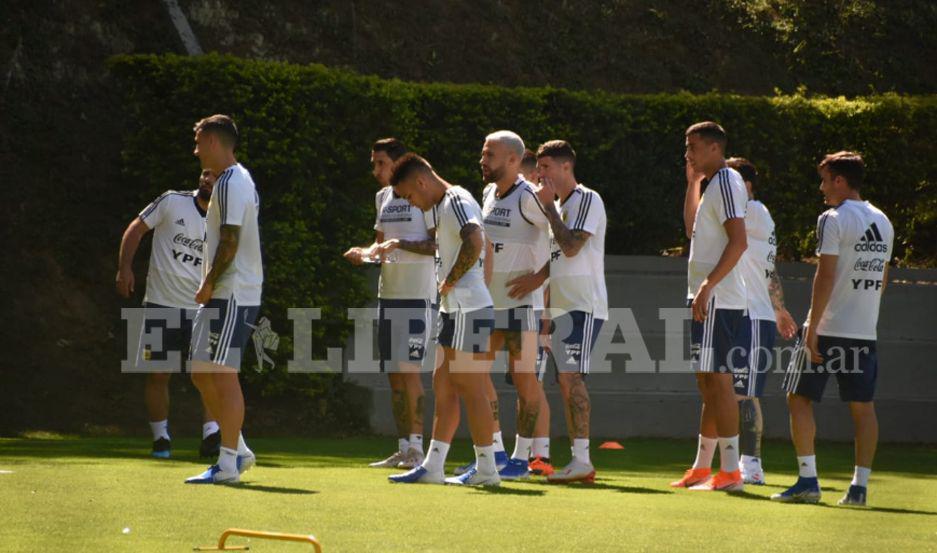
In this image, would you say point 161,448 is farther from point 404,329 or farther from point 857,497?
point 857,497

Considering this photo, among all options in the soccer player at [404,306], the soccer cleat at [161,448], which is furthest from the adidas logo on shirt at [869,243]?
the soccer cleat at [161,448]

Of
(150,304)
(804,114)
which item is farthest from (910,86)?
(150,304)

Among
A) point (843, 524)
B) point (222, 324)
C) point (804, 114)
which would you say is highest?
point (804, 114)

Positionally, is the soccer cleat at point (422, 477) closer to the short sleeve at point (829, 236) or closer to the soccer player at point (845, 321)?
the soccer player at point (845, 321)

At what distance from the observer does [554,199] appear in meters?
11.1

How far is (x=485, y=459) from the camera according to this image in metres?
9.47

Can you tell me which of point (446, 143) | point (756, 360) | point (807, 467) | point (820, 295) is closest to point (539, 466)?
point (756, 360)

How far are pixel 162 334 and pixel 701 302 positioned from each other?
4704 millimetres

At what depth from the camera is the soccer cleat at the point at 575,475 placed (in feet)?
33.2

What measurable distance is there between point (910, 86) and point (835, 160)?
11954 millimetres

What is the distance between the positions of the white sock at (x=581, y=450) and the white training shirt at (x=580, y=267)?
100 cm

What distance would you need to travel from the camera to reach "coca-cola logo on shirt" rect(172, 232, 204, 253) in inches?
471

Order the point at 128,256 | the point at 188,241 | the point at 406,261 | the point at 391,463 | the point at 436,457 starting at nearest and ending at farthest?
the point at 436,457 → the point at 391,463 → the point at 406,261 → the point at 128,256 → the point at 188,241

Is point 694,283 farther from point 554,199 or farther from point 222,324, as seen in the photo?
point 222,324
